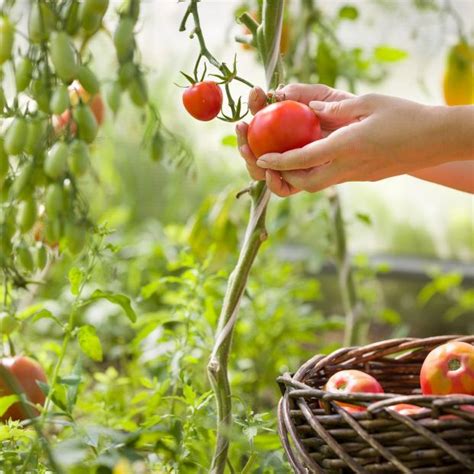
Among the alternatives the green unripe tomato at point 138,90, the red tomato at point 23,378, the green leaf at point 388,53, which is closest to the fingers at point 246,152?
the green unripe tomato at point 138,90

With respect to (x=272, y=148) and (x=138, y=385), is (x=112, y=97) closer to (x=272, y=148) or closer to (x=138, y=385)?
(x=272, y=148)

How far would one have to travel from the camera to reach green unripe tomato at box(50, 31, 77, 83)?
89 centimetres

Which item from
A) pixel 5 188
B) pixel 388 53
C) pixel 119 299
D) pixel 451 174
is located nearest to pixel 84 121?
pixel 5 188

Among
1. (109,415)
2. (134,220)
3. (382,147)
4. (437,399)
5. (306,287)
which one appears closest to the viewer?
(437,399)

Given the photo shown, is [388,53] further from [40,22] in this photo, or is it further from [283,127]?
[40,22]

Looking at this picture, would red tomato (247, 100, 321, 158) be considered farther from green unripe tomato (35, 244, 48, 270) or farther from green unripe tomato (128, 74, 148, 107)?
green unripe tomato (35, 244, 48, 270)

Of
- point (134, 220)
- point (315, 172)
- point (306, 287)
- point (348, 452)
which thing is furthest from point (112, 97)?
point (134, 220)

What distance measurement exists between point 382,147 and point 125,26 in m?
0.30

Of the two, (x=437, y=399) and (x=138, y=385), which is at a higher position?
(x=437, y=399)

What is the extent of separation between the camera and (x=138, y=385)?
1829 mm

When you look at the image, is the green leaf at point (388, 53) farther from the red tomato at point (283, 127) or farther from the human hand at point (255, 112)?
the red tomato at point (283, 127)

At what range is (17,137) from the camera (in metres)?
0.93

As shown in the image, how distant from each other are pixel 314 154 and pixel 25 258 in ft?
1.21

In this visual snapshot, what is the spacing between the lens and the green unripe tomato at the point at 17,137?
3.03 ft
